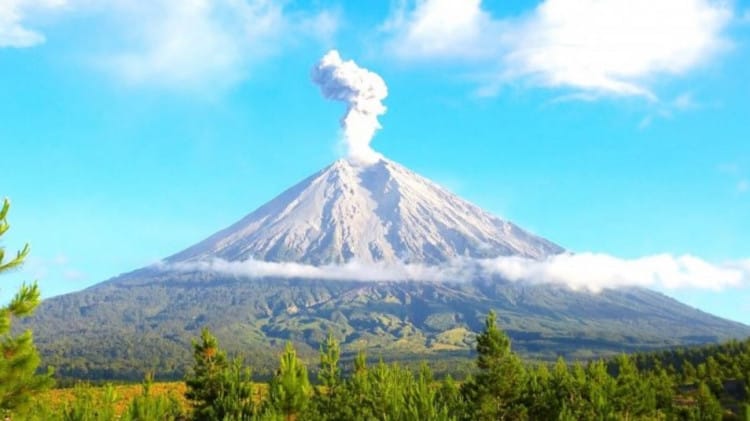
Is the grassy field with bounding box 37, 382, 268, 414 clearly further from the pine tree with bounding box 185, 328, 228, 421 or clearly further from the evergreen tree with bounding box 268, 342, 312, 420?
the evergreen tree with bounding box 268, 342, 312, 420

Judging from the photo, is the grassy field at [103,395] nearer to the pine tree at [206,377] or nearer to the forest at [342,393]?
the forest at [342,393]

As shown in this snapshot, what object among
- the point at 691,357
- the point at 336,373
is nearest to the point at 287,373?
the point at 336,373

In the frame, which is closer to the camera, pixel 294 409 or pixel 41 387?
pixel 41 387

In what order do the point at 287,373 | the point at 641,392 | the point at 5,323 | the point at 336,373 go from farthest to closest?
1. the point at 641,392
2. the point at 336,373
3. the point at 287,373
4. the point at 5,323

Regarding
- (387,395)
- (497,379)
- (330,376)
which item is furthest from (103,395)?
(497,379)

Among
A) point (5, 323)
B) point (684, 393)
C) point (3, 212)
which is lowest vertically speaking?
point (684, 393)

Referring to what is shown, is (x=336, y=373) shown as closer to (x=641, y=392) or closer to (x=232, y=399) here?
(x=232, y=399)

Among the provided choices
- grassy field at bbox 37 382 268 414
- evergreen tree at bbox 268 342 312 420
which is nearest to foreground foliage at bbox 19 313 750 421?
evergreen tree at bbox 268 342 312 420
